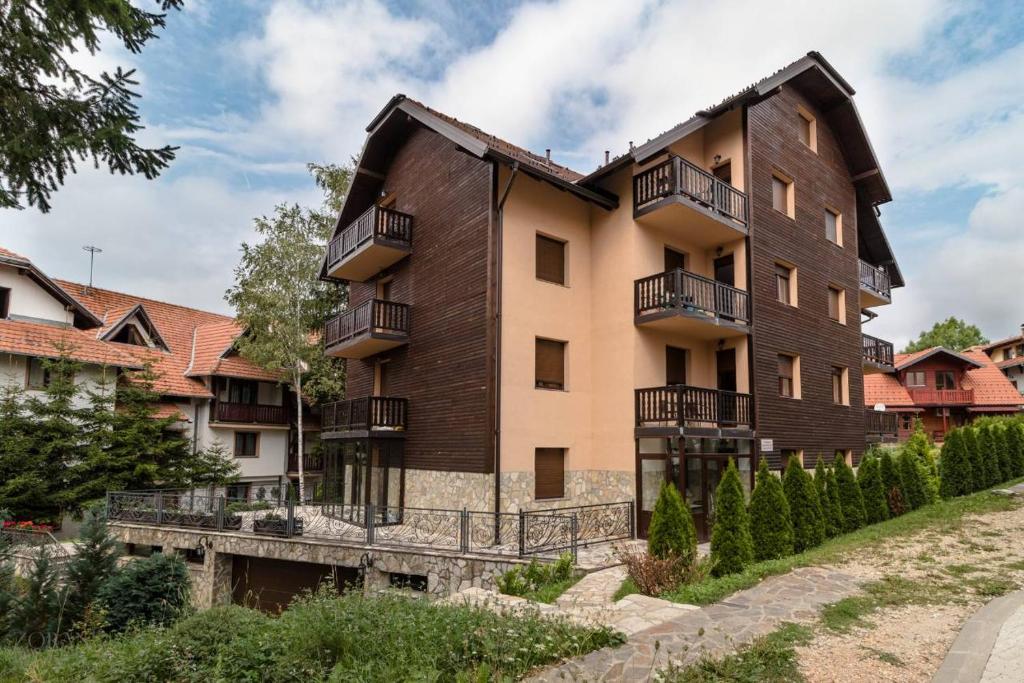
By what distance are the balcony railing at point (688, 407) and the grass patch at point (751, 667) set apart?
25.2 feet

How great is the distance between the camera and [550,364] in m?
15.2

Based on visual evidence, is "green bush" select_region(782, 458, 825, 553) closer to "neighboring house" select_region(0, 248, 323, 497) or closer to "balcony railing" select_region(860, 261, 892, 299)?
"balcony railing" select_region(860, 261, 892, 299)

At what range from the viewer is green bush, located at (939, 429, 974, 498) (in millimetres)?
17766

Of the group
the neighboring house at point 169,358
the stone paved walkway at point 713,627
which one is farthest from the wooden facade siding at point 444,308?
the neighboring house at point 169,358

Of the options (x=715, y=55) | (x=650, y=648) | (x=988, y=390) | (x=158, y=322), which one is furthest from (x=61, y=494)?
(x=988, y=390)

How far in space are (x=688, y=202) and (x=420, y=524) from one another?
1005 cm

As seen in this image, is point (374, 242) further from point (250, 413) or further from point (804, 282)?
point (250, 413)

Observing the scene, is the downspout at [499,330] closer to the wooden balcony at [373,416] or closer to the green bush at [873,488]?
the wooden balcony at [373,416]

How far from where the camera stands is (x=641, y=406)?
14500 mm

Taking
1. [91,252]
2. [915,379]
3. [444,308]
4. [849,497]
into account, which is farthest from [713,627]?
[915,379]

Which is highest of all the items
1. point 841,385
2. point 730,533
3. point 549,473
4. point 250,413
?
point 841,385

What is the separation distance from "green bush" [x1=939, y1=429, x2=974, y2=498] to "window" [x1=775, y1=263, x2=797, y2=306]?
645cm

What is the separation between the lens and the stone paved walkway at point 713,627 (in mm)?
5559

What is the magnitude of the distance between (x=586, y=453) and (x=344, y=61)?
34.2ft
